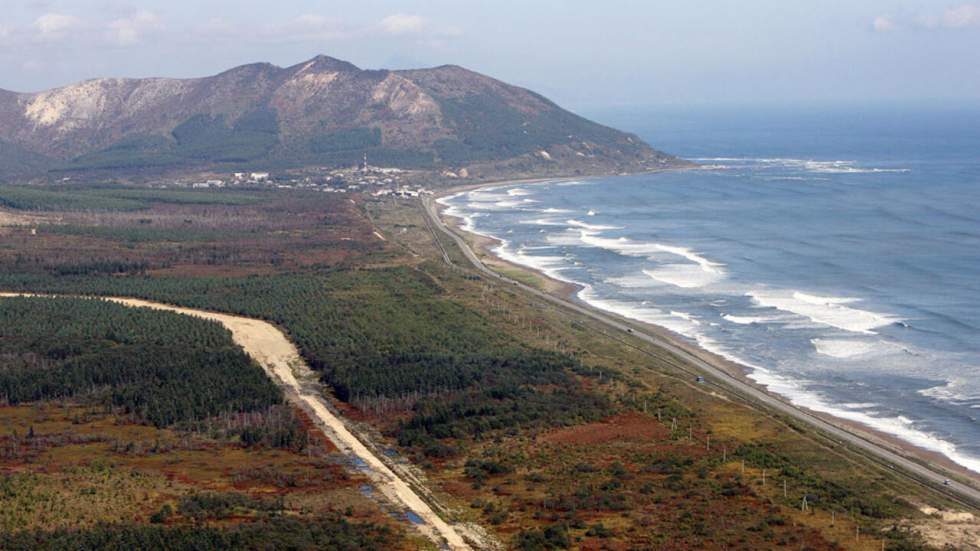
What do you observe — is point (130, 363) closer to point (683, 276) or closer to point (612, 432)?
point (612, 432)

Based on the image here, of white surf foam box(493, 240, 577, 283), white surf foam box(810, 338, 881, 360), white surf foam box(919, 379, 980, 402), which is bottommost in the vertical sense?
white surf foam box(919, 379, 980, 402)

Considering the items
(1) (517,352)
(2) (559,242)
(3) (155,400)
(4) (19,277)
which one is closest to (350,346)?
(1) (517,352)

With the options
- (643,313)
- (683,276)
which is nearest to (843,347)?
(643,313)

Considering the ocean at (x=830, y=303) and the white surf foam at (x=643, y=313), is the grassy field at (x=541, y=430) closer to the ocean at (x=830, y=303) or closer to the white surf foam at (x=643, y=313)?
the white surf foam at (x=643, y=313)

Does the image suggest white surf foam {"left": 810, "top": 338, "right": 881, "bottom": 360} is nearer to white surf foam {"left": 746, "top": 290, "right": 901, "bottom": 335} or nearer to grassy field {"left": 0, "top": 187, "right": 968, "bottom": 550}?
white surf foam {"left": 746, "top": 290, "right": 901, "bottom": 335}

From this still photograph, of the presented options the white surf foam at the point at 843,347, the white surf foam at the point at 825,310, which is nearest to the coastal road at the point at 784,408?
the white surf foam at the point at 843,347

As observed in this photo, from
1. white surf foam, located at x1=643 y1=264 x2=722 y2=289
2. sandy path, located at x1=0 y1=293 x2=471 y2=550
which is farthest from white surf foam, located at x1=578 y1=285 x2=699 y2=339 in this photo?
sandy path, located at x1=0 y1=293 x2=471 y2=550
